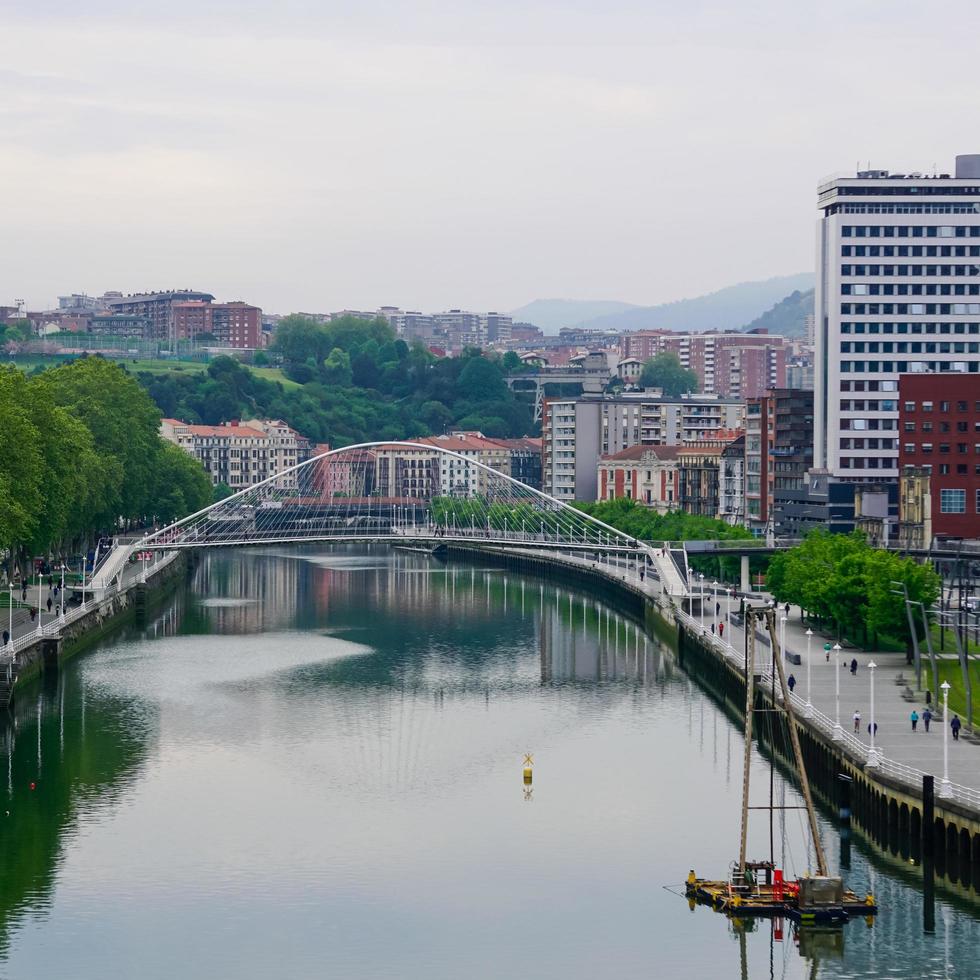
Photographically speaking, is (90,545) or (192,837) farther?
(90,545)

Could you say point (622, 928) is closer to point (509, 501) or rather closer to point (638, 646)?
point (638, 646)

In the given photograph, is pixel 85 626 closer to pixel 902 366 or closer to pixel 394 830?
pixel 394 830

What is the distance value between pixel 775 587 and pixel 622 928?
61.9 metres

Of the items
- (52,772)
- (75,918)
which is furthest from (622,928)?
(52,772)

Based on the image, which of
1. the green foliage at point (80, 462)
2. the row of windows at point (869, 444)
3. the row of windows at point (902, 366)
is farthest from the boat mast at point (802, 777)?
the row of windows at point (902, 366)

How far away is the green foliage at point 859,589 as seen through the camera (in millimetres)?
88250

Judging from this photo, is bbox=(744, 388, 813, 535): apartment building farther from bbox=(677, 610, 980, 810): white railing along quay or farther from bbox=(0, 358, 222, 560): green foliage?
bbox=(677, 610, 980, 810): white railing along quay

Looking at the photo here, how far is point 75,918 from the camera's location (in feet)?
171

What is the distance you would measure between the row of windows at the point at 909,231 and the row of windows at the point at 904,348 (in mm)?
8065

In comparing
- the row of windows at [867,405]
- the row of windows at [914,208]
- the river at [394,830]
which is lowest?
the river at [394,830]

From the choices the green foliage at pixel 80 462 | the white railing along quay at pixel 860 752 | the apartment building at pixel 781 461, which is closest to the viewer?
the white railing along quay at pixel 860 752

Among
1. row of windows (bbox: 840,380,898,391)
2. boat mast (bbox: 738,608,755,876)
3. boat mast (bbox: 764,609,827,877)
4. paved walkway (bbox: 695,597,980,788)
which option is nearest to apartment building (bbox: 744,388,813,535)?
row of windows (bbox: 840,380,898,391)

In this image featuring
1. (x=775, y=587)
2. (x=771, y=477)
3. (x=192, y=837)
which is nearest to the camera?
(x=192, y=837)

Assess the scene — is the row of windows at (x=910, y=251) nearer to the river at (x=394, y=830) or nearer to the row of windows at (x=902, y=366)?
the row of windows at (x=902, y=366)
